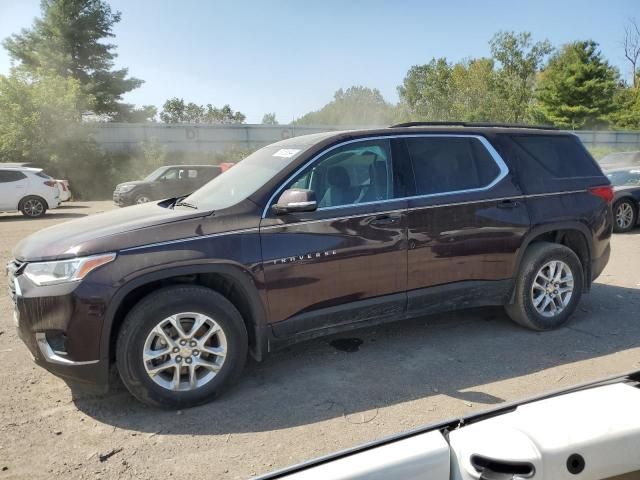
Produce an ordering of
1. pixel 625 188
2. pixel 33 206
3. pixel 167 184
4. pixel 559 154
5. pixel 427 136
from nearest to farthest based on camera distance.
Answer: pixel 427 136 < pixel 559 154 < pixel 625 188 < pixel 33 206 < pixel 167 184

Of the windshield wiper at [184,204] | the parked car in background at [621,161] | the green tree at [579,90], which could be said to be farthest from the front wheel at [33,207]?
the green tree at [579,90]

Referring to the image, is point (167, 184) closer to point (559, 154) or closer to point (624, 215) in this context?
point (624, 215)

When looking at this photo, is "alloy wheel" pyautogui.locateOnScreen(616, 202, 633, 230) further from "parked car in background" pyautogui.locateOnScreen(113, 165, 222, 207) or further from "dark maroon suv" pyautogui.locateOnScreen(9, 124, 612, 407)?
"parked car in background" pyautogui.locateOnScreen(113, 165, 222, 207)

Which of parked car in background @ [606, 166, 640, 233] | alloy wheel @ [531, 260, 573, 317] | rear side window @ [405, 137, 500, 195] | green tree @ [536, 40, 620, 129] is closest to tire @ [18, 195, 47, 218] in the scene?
rear side window @ [405, 137, 500, 195]

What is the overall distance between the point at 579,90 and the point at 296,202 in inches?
1848

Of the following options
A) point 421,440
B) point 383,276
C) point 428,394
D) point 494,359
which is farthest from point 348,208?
point 421,440

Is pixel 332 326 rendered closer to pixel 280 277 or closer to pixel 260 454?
pixel 280 277

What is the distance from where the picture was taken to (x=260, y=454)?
283 centimetres

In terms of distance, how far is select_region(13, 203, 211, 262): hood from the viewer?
10.2 ft

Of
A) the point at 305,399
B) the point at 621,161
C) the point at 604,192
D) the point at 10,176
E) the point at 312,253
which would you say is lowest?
the point at 305,399

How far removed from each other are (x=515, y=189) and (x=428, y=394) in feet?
6.61

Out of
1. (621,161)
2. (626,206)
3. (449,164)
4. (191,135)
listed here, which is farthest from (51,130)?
(449,164)

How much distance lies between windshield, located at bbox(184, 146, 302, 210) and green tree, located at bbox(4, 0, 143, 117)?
33965mm

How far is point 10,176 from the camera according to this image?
15500mm
